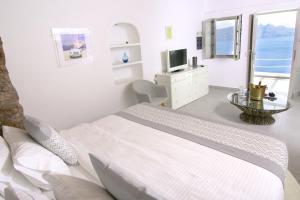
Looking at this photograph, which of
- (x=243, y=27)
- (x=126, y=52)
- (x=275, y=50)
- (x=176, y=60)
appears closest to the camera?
(x=126, y=52)

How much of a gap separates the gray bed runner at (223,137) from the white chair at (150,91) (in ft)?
3.35

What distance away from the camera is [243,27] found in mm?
4859

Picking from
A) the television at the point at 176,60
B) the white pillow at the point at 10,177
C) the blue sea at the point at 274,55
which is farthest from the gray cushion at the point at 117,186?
the blue sea at the point at 274,55

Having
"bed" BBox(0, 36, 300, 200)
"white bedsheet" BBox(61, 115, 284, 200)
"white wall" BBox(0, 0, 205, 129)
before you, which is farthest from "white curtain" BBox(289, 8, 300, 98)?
"white bedsheet" BBox(61, 115, 284, 200)

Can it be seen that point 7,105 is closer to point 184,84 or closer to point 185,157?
point 185,157

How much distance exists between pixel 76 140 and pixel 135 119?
692 mm

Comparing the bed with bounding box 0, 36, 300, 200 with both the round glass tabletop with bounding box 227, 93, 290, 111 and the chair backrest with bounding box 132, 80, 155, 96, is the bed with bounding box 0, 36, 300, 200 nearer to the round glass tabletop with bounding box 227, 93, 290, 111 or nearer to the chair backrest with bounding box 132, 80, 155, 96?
the round glass tabletop with bounding box 227, 93, 290, 111

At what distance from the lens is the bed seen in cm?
120

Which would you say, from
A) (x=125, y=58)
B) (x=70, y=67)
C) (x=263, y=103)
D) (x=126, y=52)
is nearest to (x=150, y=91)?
(x=125, y=58)

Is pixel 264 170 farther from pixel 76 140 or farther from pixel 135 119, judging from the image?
pixel 76 140

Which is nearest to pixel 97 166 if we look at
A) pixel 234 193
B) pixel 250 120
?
pixel 234 193

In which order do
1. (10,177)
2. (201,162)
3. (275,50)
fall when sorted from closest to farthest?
(10,177) < (201,162) < (275,50)

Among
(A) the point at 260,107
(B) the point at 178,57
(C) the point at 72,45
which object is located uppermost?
(C) the point at 72,45

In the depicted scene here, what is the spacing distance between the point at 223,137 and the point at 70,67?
7.70 feet
